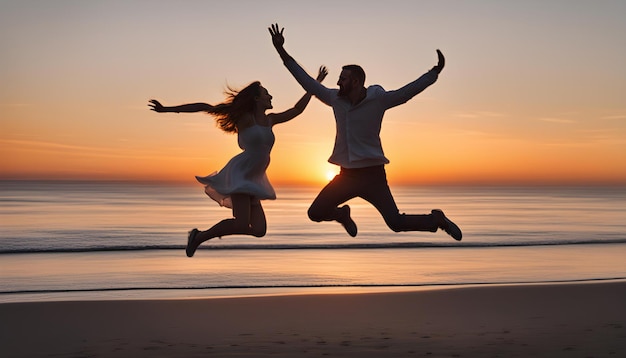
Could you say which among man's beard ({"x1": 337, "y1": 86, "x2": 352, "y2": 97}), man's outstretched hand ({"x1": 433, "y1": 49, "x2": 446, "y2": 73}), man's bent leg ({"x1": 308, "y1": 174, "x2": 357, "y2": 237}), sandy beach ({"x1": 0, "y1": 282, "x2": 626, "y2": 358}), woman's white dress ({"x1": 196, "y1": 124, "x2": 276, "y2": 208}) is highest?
man's outstretched hand ({"x1": 433, "y1": 49, "x2": 446, "y2": 73})

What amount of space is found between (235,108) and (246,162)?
647mm

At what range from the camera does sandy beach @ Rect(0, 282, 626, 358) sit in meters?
10.1

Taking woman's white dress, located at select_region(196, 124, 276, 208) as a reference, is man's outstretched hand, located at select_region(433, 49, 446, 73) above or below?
above

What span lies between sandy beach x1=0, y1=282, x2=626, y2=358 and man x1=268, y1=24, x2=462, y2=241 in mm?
1846

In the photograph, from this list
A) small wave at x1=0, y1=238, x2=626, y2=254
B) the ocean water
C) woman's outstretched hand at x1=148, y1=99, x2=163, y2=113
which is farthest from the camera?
small wave at x1=0, y1=238, x2=626, y2=254

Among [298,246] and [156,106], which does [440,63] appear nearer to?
[156,106]

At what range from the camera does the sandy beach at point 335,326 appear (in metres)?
10.1

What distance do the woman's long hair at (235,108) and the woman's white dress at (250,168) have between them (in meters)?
0.18

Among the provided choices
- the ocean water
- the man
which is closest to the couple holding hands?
the man

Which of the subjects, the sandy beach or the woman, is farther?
the sandy beach

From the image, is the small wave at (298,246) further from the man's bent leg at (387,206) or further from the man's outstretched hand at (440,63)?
the man's outstretched hand at (440,63)

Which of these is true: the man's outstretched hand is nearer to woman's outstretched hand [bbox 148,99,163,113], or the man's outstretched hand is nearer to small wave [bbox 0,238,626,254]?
woman's outstretched hand [bbox 148,99,163,113]

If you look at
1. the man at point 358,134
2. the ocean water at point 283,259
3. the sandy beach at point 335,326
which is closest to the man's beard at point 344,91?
the man at point 358,134

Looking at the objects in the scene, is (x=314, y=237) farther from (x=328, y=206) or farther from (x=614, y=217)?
(x=614, y=217)
